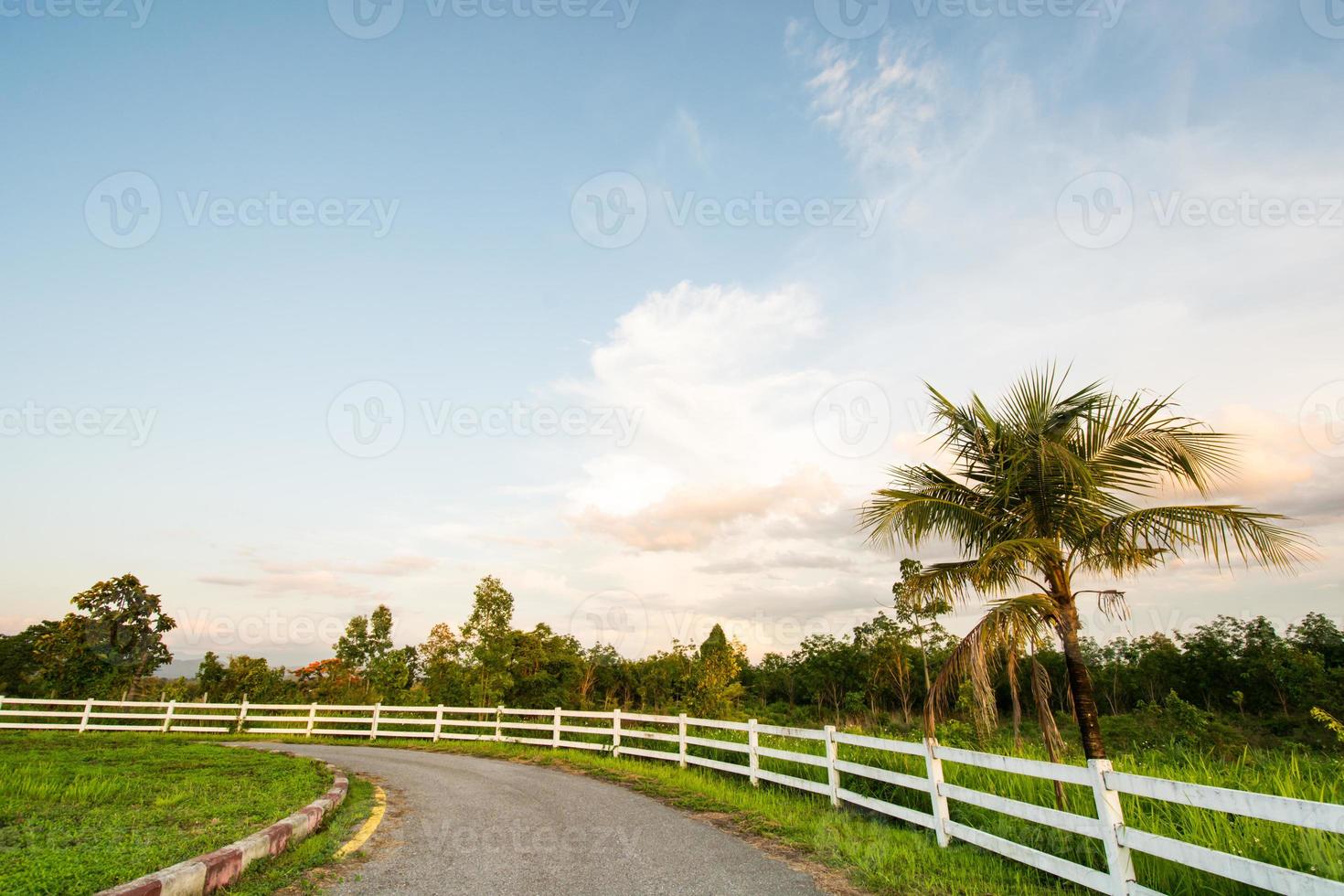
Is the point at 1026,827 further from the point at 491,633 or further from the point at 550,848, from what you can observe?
the point at 491,633

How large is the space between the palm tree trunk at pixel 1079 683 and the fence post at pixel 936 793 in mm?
1918

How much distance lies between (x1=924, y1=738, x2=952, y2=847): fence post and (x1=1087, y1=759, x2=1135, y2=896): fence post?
209 cm

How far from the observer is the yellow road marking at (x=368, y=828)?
6.39 metres

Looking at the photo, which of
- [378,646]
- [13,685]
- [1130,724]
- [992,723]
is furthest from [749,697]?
[992,723]

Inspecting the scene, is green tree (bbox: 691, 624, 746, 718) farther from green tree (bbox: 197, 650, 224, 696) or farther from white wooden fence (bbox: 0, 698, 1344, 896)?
green tree (bbox: 197, 650, 224, 696)

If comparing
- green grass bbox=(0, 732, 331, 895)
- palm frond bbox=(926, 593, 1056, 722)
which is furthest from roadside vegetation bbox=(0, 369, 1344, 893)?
green grass bbox=(0, 732, 331, 895)

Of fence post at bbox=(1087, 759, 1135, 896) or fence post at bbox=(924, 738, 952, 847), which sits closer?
fence post at bbox=(1087, 759, 1135, 896)

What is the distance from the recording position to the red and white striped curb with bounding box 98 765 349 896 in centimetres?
429

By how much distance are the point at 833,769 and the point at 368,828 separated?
548cm

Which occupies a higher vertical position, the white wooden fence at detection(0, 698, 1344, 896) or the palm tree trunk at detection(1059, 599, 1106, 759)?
the palm tree trunk at detection(1059, 599, 1106, 759)

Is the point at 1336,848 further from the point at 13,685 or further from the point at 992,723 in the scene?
the point at 13,685

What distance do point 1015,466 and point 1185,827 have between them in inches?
181

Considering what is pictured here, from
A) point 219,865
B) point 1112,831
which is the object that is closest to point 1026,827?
point 1112,831

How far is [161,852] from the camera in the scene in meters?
5.25
